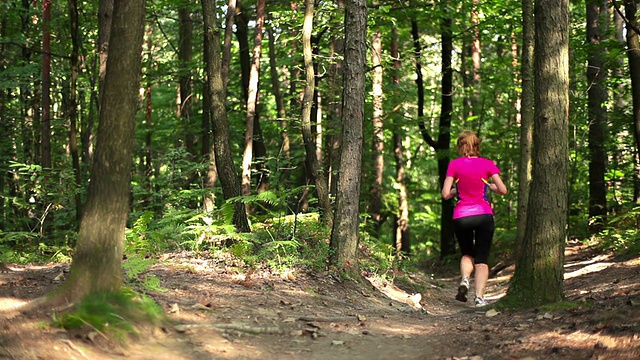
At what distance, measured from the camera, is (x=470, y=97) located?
77.5 ft

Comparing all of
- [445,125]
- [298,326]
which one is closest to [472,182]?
[298,326]

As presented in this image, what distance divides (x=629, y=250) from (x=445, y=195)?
747 cm

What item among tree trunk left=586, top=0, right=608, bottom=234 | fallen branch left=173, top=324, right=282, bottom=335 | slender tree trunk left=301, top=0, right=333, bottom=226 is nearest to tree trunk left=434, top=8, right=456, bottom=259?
tree trunk left=586, top=0, right=608, bottom=234

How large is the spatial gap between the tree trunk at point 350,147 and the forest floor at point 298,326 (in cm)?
60

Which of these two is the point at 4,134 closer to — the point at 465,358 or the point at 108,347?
the point at 108,347

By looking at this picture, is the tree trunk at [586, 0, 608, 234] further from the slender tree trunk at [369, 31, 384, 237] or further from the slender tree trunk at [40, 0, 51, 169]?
the slender tree trunk at [40, 0, 51, 169]

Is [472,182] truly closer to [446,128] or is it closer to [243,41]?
[446,128]

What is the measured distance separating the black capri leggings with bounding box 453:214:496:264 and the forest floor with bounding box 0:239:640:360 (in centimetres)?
82

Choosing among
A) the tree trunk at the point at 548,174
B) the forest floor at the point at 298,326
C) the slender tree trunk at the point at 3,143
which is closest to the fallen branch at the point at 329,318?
the forest floor at the point at 298,326

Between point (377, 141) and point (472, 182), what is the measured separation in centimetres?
1168

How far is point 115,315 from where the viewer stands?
5426mm

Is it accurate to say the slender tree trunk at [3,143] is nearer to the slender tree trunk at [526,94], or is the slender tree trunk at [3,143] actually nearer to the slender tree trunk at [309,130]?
the slender tree trunk at [309,130]

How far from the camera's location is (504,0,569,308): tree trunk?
7219mm

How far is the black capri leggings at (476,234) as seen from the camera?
827cm
